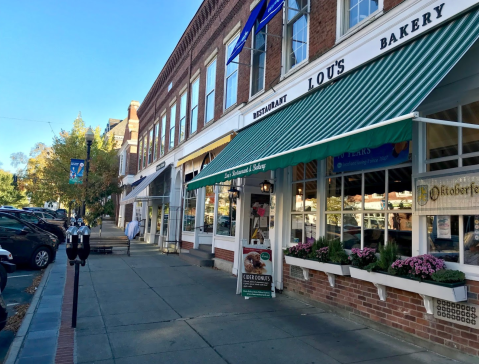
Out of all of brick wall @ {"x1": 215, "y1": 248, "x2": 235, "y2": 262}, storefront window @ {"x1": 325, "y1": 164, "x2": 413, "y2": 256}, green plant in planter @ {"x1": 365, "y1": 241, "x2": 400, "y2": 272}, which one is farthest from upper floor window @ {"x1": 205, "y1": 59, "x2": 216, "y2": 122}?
green plant in planter @ {"x1": 365, "y1": 241, "x2": 400, "y2": 272}

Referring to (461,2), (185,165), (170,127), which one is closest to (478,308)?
(461,2)

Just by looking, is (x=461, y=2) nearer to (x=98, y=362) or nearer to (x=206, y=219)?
(x=98, y=362)

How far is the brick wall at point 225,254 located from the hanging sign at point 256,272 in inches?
131

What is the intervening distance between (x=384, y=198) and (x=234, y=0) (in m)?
8.95

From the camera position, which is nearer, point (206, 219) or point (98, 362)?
point (98, 362)

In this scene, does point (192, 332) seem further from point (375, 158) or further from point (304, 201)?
point (375, 158)

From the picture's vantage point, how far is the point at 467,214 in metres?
4.55

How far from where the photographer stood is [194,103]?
52.7 ft

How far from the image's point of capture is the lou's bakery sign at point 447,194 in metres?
4.51

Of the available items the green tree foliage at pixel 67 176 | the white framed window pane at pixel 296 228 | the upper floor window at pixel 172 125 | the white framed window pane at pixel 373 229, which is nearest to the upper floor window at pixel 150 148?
the green tree foliage at pixel 67 176

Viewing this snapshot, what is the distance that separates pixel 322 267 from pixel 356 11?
15.5 feet

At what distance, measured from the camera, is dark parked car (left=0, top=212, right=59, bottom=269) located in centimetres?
1109

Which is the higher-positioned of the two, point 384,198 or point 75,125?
point 75,125

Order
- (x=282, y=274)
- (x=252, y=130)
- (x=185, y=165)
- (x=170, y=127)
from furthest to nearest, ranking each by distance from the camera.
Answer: (x=170, y=127) < (x=185, y=165) < (x=252, y=130) < (x=282, y=274)
